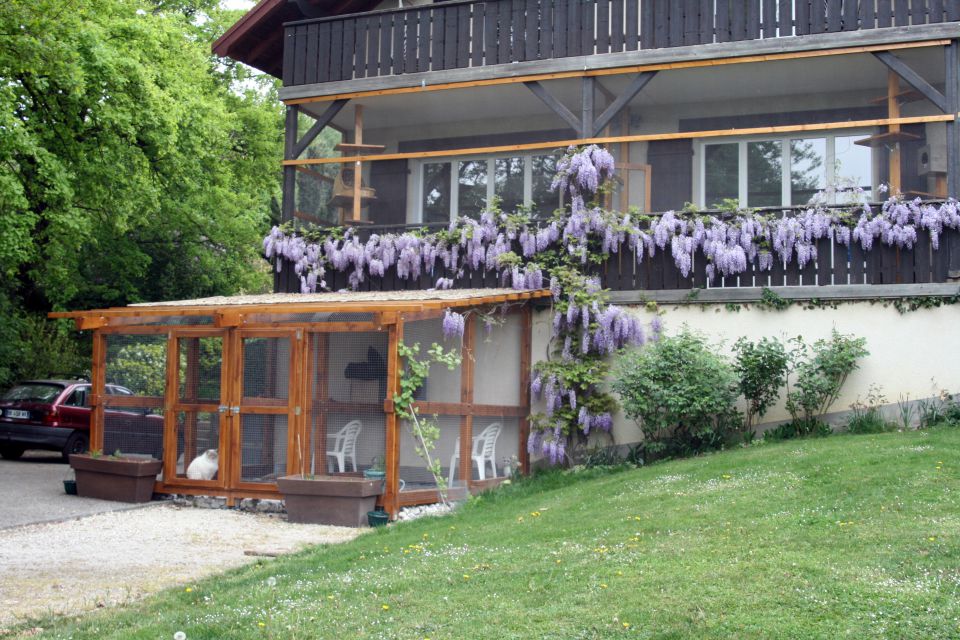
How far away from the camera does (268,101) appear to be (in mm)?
28938

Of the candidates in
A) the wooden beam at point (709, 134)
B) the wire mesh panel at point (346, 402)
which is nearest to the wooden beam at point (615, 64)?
the wooden beam at point (709, 134)

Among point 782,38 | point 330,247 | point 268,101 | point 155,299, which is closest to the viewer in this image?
point 782,38

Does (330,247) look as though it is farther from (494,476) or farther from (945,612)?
(945,612)

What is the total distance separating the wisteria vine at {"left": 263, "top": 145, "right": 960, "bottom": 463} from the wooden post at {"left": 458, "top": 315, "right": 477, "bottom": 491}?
513 mm

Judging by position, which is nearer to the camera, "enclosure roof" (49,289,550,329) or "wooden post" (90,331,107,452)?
"enclosure roof" (49,289,550,329)

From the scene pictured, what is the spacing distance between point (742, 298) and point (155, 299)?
1511cm

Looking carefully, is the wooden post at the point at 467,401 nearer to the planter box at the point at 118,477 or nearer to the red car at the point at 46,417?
the planter box at the point at 118,477

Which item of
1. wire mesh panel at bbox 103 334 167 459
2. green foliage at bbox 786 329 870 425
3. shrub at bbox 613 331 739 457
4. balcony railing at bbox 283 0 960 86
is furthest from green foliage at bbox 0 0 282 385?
Result: green foliage at bbox 786 329 870 425

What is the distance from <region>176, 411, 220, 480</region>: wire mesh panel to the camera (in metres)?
13.2

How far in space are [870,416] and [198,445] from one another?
8.29m

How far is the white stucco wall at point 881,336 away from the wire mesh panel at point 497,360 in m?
2.60

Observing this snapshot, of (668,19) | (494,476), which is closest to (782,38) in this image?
(668,19)

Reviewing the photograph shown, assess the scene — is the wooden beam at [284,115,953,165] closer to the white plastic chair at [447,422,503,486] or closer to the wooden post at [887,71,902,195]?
the wooden post at [887,71,902,195]

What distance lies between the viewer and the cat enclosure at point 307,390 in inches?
476
